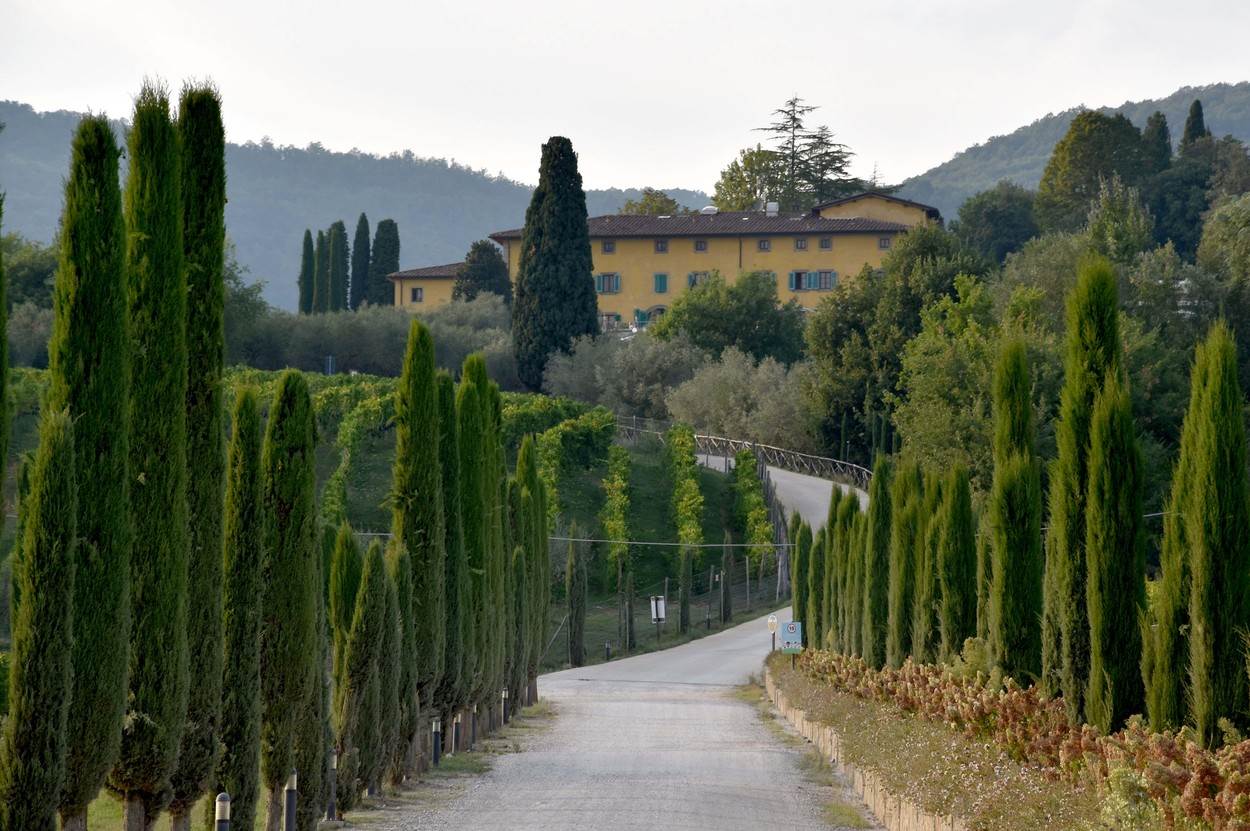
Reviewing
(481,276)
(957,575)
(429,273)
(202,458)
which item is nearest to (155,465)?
(202,458)

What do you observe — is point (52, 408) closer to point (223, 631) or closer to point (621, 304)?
point (223, 631)

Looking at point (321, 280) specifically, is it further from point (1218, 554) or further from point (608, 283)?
point (1218, 554)

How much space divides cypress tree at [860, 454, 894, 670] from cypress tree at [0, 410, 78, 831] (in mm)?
16202

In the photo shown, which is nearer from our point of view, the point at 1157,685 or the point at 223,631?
the point at 1157,685

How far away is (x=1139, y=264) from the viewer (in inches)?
2235

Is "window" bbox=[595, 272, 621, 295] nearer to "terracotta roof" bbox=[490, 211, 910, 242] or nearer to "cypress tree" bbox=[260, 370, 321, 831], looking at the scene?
"terracotta roof" bbox=[490, 211, 910, 242]

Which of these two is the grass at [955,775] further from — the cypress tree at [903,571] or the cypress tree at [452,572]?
the cypress tree at [452,572]

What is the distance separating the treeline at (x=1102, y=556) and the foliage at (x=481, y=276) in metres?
71.9

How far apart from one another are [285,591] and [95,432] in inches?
161

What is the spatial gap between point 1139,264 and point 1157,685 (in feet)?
155

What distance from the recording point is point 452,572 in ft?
72.7

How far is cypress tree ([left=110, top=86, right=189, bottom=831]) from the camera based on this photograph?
38.3 ft

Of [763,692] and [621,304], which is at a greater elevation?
[621,304]

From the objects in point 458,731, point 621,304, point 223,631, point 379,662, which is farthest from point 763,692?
point 621,304
